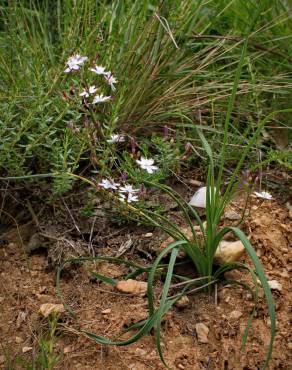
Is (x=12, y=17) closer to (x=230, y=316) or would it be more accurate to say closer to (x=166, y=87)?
(x=166, y=87)

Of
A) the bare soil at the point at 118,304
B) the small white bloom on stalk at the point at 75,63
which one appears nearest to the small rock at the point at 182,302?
the bare soil at the point at 118,304

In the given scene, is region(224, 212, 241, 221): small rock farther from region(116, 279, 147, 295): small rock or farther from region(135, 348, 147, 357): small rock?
region(135, 348, 147, 357): small rock

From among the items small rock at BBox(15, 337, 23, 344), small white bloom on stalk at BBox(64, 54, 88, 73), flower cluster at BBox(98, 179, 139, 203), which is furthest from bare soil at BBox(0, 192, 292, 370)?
small white bloom on stalk at BBox(64, 54, 88, 73)

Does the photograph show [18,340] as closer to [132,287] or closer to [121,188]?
[132,287]

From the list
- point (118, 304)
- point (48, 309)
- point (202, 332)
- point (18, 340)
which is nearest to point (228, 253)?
point (202, 332)

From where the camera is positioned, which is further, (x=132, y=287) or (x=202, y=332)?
(x=132, y=287)
